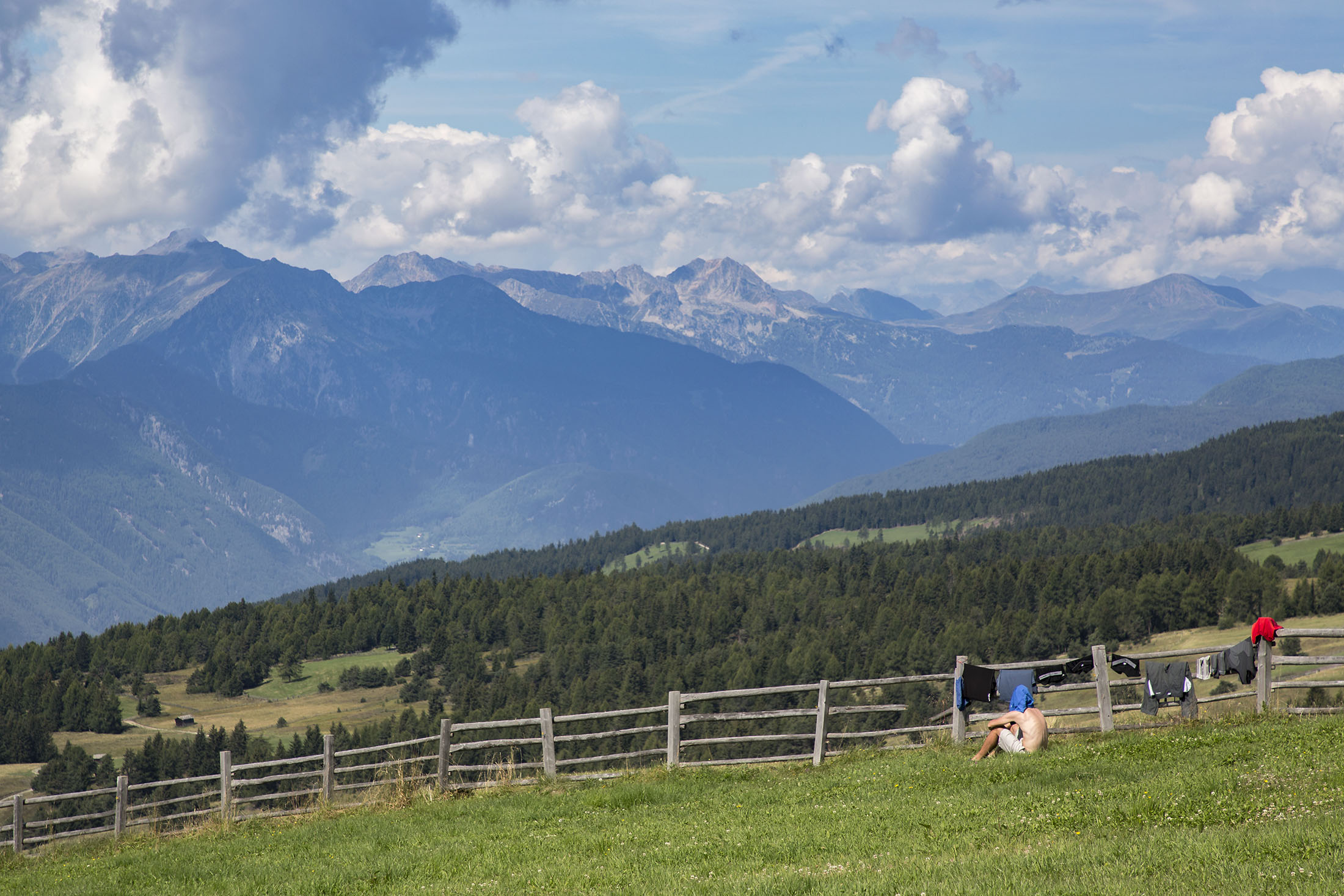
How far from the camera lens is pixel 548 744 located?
26250 mm

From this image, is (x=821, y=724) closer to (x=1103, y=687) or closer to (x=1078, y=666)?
(x=1078, y=666)

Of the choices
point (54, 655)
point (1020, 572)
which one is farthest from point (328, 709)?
point (1020, 572)

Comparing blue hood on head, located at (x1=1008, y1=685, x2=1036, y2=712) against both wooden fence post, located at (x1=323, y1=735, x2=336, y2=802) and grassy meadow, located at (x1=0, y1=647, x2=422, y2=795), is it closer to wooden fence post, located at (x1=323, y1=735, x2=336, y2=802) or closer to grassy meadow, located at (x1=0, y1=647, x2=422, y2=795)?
wooden fence post, located at (x1=323, y1=735, x2=336, y2=802)

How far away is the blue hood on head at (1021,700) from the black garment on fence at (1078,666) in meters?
2.04

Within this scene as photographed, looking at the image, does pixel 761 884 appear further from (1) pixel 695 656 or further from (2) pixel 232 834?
(1) pixel 695 656

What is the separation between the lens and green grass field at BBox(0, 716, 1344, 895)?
39.9 feet

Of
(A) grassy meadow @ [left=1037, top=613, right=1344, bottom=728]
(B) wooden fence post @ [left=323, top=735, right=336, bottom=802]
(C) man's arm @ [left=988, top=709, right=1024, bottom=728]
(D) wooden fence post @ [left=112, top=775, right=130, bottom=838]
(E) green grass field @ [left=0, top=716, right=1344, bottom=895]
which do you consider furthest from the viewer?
(A) grassy meadow @ [left=1037, top=613, right=1344, bottom=728]

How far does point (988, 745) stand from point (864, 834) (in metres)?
6.18

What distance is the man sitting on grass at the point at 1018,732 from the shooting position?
68.0 ft

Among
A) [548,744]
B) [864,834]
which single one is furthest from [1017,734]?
[548,744]

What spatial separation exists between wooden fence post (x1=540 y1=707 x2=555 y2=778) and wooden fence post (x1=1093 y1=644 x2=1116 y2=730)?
40.1 ft

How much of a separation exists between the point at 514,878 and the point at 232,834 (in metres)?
12.5

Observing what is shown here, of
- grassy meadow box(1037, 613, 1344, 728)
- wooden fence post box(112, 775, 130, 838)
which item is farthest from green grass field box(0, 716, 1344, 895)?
grassy meadow box(1037, 613, 1344, 728)

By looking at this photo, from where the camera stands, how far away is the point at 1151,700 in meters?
23.3
